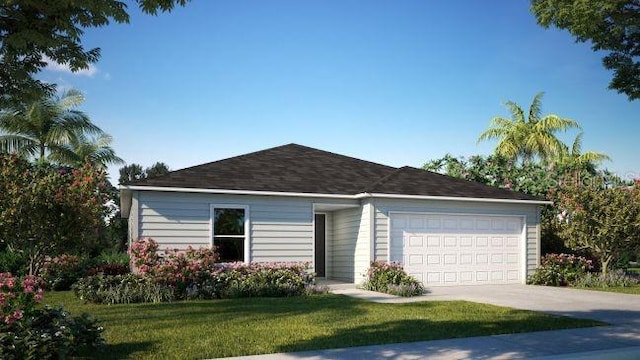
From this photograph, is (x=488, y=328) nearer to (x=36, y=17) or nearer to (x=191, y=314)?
(x=191, y=314)

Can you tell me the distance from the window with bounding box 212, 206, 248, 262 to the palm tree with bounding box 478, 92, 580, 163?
1136 inches

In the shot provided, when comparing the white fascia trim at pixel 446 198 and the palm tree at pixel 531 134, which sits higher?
the palm tree at pixel 531 134

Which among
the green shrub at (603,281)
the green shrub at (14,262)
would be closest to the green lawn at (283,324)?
the green shrub at (14,262)

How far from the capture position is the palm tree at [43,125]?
2992 centimetres

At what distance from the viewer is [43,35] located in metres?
5.60

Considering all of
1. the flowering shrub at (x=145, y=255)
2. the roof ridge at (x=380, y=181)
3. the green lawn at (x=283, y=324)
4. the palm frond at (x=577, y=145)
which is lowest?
the green lawn at (x=283, y=324)

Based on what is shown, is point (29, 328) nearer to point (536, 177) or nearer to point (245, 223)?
point (245, 223)

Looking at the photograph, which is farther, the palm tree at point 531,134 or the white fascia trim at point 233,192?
the palm tree at point 531,134

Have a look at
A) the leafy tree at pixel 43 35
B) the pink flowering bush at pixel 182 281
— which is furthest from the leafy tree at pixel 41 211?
the leafy tree at pixel 43 35

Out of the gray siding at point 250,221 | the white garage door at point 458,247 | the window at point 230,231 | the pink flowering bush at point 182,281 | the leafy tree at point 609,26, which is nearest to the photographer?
the leafy tree at point 609,26

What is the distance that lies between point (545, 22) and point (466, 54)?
880 cm

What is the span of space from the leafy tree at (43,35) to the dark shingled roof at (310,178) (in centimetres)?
1002

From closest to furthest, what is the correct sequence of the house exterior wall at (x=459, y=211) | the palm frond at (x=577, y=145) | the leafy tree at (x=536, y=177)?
the house exterior wall at (x=459, y=211) < the leafy tree at (x=536, y=177) < the palm frond at (x=577, y=145)

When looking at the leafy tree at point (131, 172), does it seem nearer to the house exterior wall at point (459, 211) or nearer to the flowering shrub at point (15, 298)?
the house exterior wall at point (459, 211)
